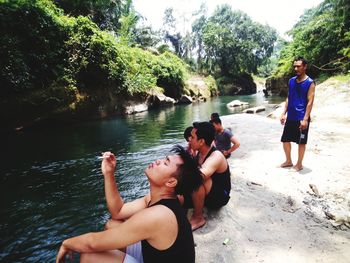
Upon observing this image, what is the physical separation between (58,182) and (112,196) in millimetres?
4239

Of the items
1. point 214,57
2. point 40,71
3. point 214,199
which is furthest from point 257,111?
point 214,57

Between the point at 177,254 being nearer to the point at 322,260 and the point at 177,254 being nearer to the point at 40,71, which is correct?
the point at 322,260

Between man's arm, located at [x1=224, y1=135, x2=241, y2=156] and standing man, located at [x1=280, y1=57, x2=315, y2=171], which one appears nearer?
standing man, located at [x1=280, y1=57, x2=315, y2=171]

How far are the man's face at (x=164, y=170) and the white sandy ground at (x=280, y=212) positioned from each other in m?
1.22

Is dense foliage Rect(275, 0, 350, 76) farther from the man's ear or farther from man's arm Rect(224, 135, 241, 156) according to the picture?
the man's ear

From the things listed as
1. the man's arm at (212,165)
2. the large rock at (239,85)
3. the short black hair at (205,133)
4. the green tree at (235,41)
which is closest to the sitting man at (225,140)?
the short black hair at (205,133)

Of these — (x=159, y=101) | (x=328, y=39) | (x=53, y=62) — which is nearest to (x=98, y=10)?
(x=159, y=101)

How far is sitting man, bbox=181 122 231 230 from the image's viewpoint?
317 centimetres

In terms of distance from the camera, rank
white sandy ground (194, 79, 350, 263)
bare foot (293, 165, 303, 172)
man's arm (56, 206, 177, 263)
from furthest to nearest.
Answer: bare foot (293, 165, 303, 172)
white sandy ground (194, 79, 350, 263)
man's arm (56, 206, 177, 263)

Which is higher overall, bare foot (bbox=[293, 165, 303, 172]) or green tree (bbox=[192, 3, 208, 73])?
green tree (bbox=[192, 3, 208, 73])

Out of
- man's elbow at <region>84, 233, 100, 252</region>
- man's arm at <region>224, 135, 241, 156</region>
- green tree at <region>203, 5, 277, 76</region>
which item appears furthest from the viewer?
green tree at <region>203, 5, 277, 76</region>

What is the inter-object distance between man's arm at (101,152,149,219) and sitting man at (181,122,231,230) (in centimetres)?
71

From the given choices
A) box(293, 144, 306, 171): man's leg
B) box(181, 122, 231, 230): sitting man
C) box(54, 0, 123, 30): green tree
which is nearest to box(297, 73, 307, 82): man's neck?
box(293, 144, 306, 171): man's leg

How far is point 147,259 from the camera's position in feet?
6.24
